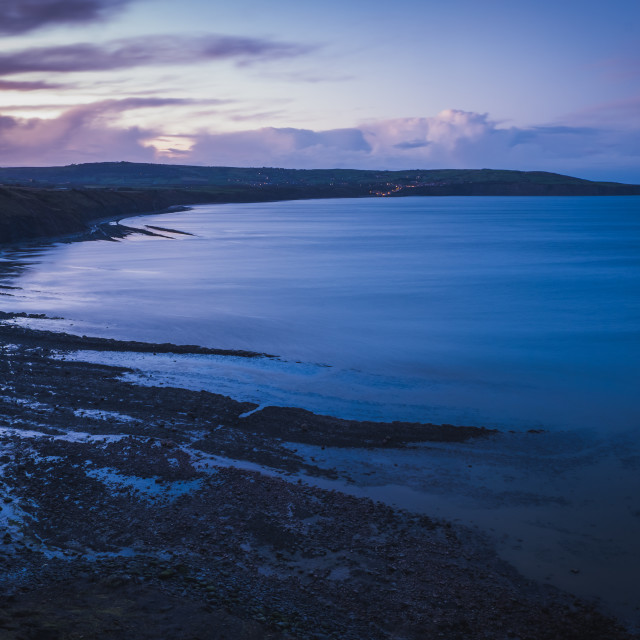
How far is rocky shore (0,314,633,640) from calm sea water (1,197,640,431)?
4.15 metres

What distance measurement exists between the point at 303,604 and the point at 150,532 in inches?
125

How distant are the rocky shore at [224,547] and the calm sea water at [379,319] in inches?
163

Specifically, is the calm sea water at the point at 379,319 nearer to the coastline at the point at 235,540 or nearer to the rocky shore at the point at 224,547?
the coastline at the point at 235,540

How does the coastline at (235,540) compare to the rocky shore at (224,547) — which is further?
the coastline at (235,540)

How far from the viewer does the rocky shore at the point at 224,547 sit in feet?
27.3

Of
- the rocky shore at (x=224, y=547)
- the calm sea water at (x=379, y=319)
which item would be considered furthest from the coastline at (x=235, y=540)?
the calm sea water at (x=379, y=319)

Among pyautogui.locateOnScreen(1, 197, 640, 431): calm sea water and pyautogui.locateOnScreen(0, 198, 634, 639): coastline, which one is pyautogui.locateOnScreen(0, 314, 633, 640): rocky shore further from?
pyautogui.locateOnScreen(1, 197, 640, 431): calm sea water

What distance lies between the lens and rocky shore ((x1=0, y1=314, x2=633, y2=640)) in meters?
8.32

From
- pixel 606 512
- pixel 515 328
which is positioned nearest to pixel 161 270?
pixel 515 328

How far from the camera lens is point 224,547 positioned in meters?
10.2

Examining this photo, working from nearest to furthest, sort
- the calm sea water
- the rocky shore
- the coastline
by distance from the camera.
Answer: the rocky shore, the coastline, the calm sea water

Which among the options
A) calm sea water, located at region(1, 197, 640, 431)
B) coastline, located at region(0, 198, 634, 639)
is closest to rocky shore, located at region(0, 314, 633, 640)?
coastline, located at region(0, 198, 634, 639)

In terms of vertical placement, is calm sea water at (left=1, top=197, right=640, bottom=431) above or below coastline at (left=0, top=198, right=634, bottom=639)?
above

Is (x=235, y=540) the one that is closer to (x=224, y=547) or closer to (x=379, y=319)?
(x=224, y=547)
